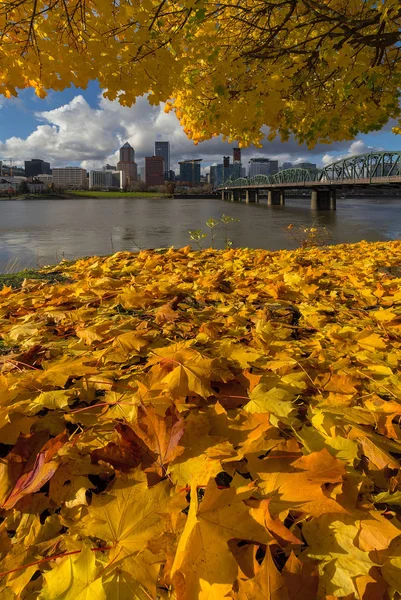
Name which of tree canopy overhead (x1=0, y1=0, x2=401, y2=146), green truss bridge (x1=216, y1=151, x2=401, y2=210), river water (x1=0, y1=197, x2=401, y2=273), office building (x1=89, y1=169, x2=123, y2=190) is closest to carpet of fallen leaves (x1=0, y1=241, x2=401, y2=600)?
tree canopy overhead (x1=0, y1=0, x2=401, y2=146)

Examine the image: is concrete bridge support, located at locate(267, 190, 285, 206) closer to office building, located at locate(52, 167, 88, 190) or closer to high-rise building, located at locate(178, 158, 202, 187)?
high-rise building, located at locate(178, 158, 202, 187)

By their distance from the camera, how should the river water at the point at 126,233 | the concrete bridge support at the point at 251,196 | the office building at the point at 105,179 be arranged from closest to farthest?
1. the river water at the point at 126,233
2. the concrete bridge support at the point at 251,196
3. the office building at the point at 105,179

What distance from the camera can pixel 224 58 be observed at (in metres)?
2.92

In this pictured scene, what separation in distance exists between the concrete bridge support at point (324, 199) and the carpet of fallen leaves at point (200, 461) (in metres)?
54.5

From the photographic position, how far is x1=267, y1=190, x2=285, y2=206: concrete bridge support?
6278 cm

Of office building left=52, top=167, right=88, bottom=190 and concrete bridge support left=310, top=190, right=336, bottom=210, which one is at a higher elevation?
office building left=52, top=167, right=88, bottom=190

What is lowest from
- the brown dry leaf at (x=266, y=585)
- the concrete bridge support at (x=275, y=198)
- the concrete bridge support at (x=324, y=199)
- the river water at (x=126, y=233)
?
the brown dry leaf at (x=266, y=585)

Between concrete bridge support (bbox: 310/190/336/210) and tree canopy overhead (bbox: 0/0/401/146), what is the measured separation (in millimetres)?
50973

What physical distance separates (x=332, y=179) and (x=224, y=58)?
169 ft

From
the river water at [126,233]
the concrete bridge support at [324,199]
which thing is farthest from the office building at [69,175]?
the river water at [126,233]

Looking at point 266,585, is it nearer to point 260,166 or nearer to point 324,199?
point 324,199

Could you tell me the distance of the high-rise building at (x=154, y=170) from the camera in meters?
133

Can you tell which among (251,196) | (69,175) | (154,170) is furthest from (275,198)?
(69,175)

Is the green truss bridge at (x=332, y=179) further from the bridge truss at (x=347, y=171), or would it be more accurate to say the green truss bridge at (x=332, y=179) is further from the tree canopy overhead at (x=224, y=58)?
the tree canopy overhead at (x=224, y=58)
